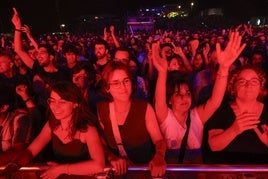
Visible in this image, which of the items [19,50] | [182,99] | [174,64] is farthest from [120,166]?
[19,50]

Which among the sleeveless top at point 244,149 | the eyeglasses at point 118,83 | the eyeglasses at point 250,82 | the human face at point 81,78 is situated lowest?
the sleeveless top at point 244,149

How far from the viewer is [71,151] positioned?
2.96 meters

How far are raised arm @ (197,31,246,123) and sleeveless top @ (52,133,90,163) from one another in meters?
1.19

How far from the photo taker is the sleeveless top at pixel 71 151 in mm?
2922

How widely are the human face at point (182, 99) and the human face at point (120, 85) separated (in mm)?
456

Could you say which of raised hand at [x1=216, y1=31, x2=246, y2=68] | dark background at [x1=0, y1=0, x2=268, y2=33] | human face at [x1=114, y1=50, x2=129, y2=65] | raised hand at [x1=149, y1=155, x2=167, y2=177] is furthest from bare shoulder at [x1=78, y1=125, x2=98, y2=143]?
dark background at [x1=0, y1=0, x2=268, y2=33]

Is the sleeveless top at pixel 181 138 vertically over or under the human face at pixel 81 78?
under

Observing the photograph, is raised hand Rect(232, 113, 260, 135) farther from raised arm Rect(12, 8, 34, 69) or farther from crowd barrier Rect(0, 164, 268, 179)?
raised arm Rect(12, 8, 34, 69)

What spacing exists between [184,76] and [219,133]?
2.52ft

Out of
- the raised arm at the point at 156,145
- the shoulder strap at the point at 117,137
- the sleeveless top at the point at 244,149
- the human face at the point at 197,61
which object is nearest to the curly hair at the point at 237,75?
the sleeveless top at the point at 244,149

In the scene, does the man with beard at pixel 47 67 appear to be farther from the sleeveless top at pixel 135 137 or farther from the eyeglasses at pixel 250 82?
the eyeglasses at pixel 250 82

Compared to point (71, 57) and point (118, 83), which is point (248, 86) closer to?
point (118, 83)

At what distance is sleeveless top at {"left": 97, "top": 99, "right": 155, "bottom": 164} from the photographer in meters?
3.17

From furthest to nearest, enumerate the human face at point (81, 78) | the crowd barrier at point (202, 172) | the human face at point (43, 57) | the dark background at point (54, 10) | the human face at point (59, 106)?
the dark background at point (54, 10), the human face at point (43, 57), the human face at point (81, 78), the human face at point (59, 106), the crowd barrier at point (202, 172)
